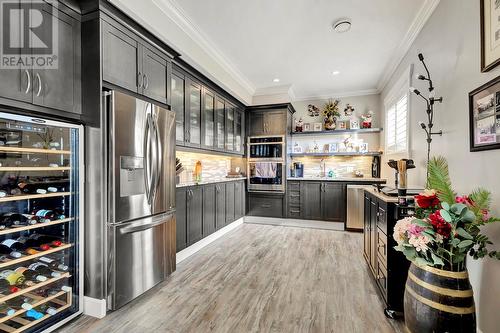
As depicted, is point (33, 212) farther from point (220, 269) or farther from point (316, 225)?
point (316, 225)

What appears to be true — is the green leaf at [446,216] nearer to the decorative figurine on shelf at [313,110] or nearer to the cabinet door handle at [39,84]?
the cabinet door handle at [39,84]

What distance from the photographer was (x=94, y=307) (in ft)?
6.30

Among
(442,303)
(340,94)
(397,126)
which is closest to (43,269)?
(442,303)

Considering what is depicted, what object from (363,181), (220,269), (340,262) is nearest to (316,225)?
(363,181)

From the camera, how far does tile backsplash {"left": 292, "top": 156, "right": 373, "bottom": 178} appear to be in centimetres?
511

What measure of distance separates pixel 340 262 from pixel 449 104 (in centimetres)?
219

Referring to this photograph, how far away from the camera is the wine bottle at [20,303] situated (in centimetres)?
161

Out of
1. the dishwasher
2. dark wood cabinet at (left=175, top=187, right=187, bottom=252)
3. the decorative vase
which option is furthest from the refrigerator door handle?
the decorative vase

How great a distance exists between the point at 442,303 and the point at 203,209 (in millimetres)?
2857

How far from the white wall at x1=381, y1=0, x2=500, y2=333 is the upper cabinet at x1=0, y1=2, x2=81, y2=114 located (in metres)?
3.10

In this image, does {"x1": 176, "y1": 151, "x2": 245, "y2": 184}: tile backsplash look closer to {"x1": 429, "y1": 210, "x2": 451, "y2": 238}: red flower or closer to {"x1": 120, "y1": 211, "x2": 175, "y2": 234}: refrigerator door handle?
{"x1": 120, "y1": 211, "x2": 175, "y2": 234}: refrigerator door handle

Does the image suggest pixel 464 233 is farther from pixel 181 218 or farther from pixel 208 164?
pixel 208 164

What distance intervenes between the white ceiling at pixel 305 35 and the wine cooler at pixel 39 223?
1908 mm

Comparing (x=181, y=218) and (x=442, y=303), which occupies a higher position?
(x=181, y=218)
